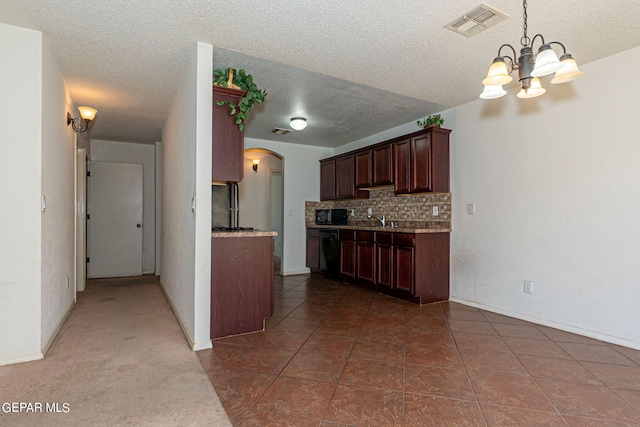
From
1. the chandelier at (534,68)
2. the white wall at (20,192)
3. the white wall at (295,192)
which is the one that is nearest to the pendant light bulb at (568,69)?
the chandelier at (534,68)

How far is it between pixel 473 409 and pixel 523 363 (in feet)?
2.80

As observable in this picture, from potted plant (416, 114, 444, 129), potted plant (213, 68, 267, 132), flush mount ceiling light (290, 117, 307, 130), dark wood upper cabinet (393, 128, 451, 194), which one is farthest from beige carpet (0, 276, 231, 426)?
potted plant (416, 114, 444, 129)

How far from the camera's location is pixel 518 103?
141 inches

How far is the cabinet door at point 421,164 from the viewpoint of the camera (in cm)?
422

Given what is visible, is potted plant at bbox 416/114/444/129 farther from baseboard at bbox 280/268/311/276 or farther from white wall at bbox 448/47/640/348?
baseboard at bbox 280/268/311/276

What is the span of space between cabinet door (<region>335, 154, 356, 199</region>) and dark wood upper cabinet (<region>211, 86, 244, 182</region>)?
9.63 ft

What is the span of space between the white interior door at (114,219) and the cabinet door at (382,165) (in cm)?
402

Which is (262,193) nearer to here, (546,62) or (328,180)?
(328,180)

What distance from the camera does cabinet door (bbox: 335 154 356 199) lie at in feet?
18.4

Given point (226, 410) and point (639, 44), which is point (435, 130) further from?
point (226, 410)

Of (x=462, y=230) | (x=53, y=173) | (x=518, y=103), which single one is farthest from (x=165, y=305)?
(x=518, y=103)

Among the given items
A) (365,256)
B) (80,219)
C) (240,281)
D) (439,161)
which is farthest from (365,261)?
(80,219)

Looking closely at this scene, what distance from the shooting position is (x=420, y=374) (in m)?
2.23

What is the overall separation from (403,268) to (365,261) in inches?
29.7
